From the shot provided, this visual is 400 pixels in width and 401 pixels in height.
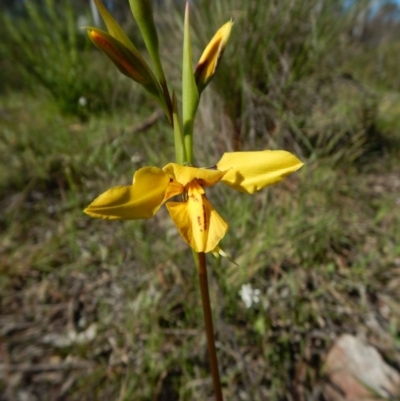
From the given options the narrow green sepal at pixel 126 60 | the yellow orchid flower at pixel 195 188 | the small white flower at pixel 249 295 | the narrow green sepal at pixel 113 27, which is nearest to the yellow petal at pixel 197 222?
the yellow orchid flower at pixel 195 188

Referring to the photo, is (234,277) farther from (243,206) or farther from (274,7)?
(274,7)

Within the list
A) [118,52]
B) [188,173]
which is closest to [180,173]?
[188,173]

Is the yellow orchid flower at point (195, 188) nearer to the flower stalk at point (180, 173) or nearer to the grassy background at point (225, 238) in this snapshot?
the flower stalk at point (180, 173)

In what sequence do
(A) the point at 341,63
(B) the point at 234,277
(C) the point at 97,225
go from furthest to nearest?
(A) the point at 341,63 < (C) the point at 97,225 < (B) the point at 234,277

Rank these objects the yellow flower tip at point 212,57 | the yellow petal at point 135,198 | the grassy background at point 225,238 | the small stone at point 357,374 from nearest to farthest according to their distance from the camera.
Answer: the yellow petal at point 135,198
the yellow flower tip at point 212,57
the small stone at point 357,374
the grassy background at point 225,238

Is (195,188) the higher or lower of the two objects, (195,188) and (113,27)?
the lower

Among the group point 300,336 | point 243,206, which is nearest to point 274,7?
point 243,206

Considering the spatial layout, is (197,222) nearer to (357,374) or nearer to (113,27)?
(113,27)
